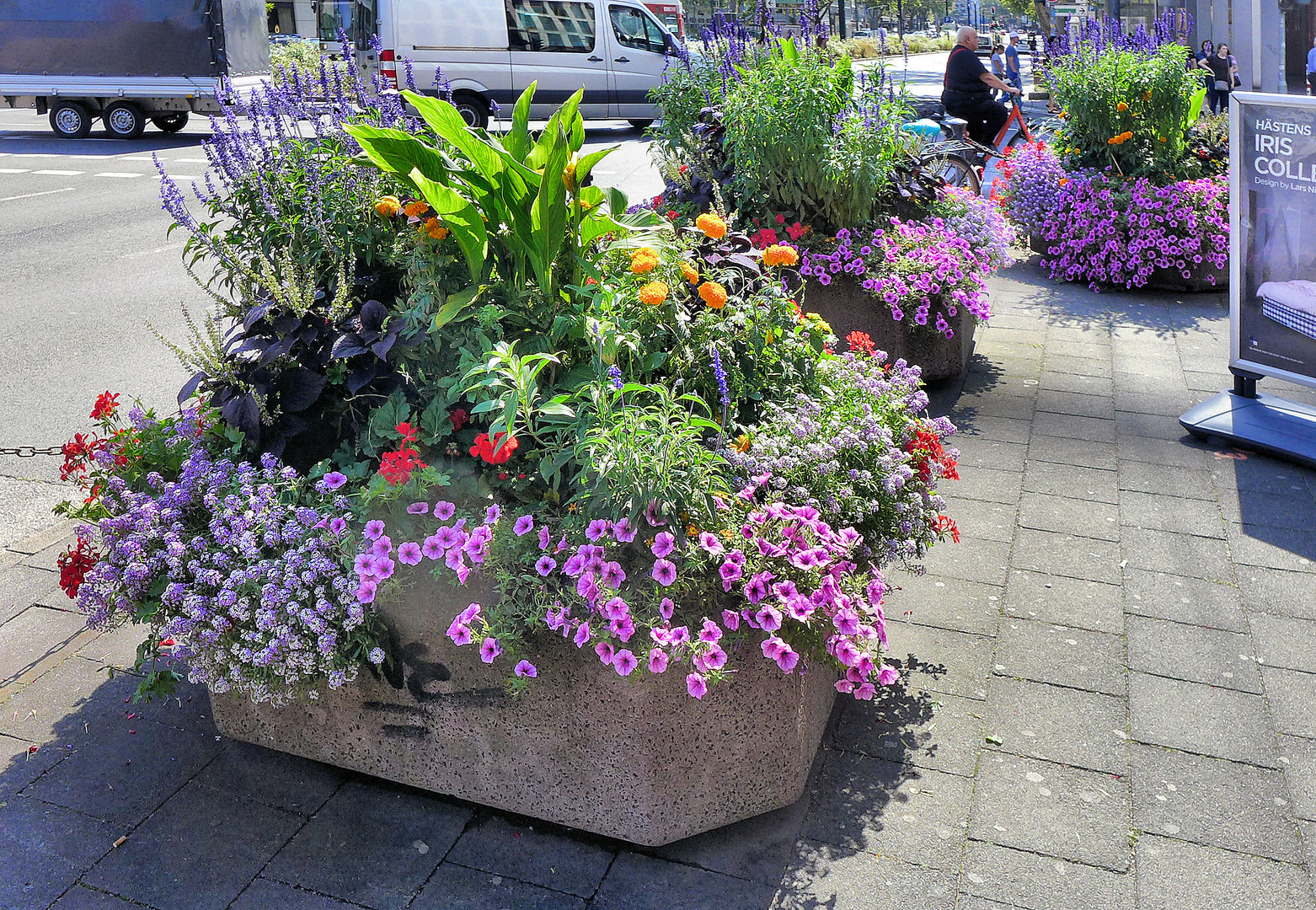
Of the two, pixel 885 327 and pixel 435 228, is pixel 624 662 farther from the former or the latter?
pixel 885 327

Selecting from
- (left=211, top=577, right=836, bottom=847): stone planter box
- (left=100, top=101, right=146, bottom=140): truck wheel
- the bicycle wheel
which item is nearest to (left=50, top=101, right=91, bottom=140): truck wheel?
(left=100, top=101, right=146, bottom=140): truck wheel

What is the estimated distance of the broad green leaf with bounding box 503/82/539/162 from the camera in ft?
10.2

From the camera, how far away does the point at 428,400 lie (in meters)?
3.00

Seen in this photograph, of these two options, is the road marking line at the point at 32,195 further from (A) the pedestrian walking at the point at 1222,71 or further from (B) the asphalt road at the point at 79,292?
(A) the pedestrian walking at the point at 1222,71

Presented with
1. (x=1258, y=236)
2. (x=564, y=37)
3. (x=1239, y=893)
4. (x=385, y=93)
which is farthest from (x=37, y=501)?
(x=564, y=37)

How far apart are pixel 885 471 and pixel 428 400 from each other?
1.26 meters

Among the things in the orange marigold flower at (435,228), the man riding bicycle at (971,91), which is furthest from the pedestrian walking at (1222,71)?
the orange marigold flower at (435,228)

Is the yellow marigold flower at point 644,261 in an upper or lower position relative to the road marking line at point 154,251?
lower

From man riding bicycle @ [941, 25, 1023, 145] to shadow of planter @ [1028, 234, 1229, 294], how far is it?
16.1 feet

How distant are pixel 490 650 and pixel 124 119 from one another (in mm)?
18745

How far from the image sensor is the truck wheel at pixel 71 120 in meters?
18.1

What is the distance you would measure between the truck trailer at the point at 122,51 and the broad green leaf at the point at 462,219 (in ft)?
51.5

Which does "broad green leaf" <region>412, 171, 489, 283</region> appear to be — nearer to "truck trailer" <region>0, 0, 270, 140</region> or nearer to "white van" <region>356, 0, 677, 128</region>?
"white van" <region>356, 0, 677, 128</region>

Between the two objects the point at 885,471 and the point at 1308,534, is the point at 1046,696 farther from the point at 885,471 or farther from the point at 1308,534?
the point at 1308,534
